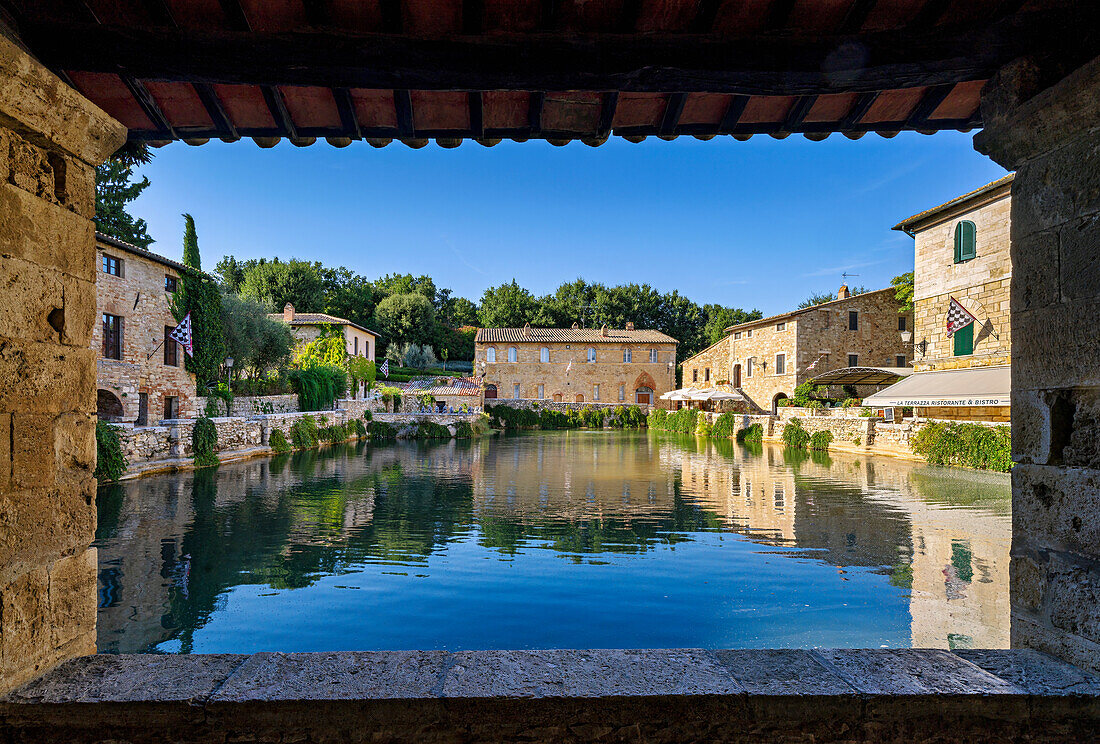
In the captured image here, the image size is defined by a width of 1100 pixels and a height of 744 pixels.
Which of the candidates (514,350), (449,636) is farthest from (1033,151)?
(514,350)

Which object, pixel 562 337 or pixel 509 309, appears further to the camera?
pixel 509 309

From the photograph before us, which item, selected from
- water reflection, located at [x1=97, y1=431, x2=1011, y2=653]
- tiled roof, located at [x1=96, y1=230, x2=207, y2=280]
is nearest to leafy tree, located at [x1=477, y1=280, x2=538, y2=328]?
tiled roof, located at [x1=96, y1=230, x2=207, y2=280]

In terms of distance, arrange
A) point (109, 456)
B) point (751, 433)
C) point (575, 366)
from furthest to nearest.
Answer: point (575, 366)
point (751, 433)
point (109, 456)

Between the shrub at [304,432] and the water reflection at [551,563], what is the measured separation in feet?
26.0

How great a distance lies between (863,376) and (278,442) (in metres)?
22.9

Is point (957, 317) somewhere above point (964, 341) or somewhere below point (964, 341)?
above

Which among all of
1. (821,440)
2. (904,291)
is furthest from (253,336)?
(904,291)

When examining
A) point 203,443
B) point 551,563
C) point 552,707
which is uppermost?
point 552,707

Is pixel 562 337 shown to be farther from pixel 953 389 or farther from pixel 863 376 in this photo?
pixel 953 389

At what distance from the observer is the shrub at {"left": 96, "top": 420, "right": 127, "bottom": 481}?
512 inches

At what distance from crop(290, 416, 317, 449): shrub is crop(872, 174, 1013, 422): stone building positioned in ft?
67.8

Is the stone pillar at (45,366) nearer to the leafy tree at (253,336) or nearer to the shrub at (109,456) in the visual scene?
the shrub at (109,456)

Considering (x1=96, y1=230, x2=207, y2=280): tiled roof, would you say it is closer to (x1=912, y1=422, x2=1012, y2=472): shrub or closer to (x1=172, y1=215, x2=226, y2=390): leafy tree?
(x1=172, y1=215, x2=226, y2=390): leafy tree

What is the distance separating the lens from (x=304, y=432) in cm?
2336
